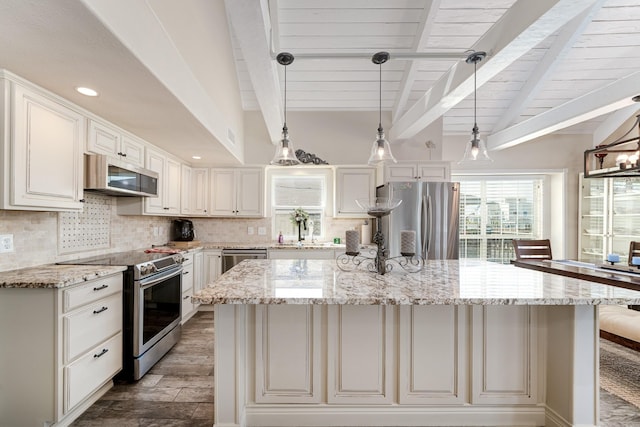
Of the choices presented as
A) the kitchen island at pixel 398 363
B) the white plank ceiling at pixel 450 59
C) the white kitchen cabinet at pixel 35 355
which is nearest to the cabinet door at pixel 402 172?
the white plank ceiling at pixel 450 59

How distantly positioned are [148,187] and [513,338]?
3369mm

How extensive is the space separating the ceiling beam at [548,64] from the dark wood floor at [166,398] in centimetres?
471

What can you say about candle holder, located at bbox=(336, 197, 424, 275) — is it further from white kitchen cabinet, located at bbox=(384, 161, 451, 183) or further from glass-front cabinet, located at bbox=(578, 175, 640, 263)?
glass-front cabinet, located at bbox=(578, 175, 640, 263)

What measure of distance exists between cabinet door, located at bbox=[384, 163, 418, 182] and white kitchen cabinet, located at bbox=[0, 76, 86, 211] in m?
3.54

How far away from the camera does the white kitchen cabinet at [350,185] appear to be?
457 centimetres

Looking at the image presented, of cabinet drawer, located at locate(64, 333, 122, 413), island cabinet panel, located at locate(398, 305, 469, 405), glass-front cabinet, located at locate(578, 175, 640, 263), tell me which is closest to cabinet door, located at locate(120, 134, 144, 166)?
cabinet drawer, located at locate(64, 333, 122, 413)

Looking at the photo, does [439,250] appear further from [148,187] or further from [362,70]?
[148,187]

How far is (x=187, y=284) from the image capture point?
144 inches

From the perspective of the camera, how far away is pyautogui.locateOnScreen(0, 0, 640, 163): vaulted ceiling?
156 cm

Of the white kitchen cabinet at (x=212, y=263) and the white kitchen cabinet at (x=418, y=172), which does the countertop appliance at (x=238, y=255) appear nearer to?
the white kitchen cabinet at (x=212, y=263)

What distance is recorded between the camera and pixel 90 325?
6.43 feet

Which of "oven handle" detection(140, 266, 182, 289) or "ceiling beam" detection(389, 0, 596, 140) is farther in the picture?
"oven handle" detection(140, 266, 182, 289)

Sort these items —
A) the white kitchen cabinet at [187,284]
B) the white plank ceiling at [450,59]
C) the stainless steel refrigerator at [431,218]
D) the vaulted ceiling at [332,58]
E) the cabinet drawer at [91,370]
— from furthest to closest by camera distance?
1. the stainless steel refrigerator at [431,218]
2. the white kitchen cabinet at [187,284]
3. the white plank ceiling at [450,59]
4. the cabinet drawer at [91,370]
5. the vaulted ceiling at [332,58]

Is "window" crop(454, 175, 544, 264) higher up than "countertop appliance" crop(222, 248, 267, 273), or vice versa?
"window" crop(454, 175, 544, 264)
